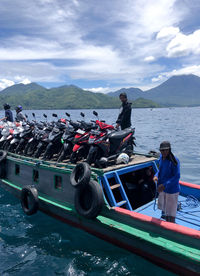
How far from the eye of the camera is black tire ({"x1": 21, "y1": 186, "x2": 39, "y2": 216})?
22.1 feet

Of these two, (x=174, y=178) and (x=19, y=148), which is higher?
(x=174, y=178)

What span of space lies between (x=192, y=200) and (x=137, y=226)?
2.40m

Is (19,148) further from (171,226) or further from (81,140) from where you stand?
(171,226)

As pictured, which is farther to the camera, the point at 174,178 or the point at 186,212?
the point at 186,212

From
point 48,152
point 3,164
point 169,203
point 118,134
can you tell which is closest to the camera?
point 169,203

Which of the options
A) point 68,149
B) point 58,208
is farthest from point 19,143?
point 58,208

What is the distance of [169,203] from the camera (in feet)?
14.9

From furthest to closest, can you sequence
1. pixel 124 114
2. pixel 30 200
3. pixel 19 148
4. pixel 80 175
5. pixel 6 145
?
pixel 6 145
pixel 19 148
pixel 124 114
pixel 30 200
pixel 80 175

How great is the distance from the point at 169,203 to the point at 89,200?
6.06 ft

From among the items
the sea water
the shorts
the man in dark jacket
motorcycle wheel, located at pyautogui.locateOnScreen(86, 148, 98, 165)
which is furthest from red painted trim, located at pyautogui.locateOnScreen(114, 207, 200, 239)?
the man in dark jacket

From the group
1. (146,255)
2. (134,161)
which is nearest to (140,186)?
(134,161)

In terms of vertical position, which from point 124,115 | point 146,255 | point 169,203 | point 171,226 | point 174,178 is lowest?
point 146,255

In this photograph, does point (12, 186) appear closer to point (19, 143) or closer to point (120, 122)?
A: point (19, 143)

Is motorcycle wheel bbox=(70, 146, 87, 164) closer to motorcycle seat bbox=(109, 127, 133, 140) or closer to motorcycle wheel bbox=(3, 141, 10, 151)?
motorcycle seat bbox=(109, 127, 133, 140)
